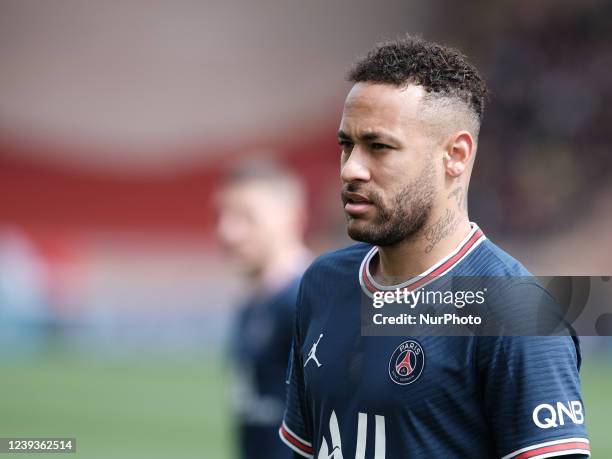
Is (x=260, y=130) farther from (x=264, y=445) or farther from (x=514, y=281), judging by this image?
(x=514, y=281)

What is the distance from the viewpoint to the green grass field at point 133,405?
32.4 ft

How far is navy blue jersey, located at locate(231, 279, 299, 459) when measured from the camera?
17.1 feet

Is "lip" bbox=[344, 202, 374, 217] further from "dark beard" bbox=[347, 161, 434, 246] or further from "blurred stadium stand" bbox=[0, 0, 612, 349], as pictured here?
"blurred stadium stand" bbox=[0, 0, 612, 349]

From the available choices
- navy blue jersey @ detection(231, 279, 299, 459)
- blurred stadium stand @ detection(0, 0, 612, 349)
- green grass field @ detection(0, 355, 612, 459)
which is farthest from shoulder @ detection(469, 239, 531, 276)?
blurred stadium stand @ detection(0, 0, 612, 349)

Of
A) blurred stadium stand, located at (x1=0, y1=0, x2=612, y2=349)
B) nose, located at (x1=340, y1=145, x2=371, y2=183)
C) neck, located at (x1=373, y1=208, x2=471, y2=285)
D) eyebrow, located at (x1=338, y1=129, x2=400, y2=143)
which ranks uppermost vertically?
blurred stadium stand, located at (x1=0, y1=0, x2=612, y2=349)

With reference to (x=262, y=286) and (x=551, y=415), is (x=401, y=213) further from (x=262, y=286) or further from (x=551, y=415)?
(x=262, y=286)

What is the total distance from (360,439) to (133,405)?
31.4 ft

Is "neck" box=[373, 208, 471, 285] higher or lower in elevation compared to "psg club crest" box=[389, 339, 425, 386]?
higher

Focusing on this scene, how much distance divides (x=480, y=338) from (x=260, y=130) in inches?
833

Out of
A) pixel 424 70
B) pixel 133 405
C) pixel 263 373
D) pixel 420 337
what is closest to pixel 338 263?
pixel 420 337

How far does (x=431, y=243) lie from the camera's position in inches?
115

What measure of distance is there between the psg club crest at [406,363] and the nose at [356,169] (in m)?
0.45

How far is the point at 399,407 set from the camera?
8.98 feet

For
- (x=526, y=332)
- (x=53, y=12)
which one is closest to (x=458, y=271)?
(x=526, y=332)
